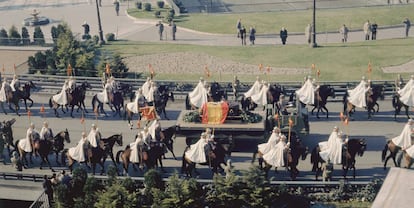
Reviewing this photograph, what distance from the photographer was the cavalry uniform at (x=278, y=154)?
28.0 metres

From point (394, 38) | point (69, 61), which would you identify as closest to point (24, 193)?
point (69, 61)

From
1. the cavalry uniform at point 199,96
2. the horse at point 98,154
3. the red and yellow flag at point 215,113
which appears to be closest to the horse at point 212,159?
the red and yellow flag at point 215,113

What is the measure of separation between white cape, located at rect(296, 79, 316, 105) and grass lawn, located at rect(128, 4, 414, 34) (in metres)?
23.1

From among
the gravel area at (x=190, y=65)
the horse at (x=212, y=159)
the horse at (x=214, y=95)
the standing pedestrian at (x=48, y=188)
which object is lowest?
the standing pedestrian at (x=48, y=188)

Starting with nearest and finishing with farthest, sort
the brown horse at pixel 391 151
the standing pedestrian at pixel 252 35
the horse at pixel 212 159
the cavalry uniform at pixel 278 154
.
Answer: the cavalry uniform at pixel 278 154 → the horse at pixel 212 159 → the brown horse at pixel 391 151 → the standing pedestrian at pixel 252 35

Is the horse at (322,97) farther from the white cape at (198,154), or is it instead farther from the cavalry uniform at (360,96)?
the white cape at (198,154)

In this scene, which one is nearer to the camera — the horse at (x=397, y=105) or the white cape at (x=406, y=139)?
the white cape at (x=406, y=139)

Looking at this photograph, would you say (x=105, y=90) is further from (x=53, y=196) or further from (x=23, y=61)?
(x=23, y=61)

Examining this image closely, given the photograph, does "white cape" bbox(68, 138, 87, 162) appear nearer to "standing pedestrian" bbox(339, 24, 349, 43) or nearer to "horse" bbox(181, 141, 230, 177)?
"horse" bbox(181, 141, 230, 177)

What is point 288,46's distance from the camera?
52.1 metres

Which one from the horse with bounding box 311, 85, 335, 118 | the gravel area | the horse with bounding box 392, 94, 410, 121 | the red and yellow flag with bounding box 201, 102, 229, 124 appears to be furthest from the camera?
the gravel area

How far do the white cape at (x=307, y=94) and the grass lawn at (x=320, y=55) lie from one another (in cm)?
968

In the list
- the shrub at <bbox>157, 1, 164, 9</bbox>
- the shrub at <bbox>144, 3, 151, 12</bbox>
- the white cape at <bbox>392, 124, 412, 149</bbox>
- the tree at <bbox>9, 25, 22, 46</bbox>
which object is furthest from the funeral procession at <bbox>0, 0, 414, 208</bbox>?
the shrub at <bbox>157, 1, 164, 9</bbox>

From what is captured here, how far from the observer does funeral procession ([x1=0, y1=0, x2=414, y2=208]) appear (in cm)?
2689
